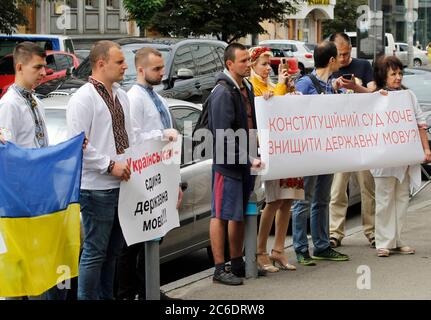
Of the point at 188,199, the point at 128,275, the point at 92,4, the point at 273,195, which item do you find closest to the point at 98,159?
the point at 128,275

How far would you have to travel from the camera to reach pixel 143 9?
35375 millimetres

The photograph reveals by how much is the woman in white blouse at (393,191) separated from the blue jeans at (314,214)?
520mm

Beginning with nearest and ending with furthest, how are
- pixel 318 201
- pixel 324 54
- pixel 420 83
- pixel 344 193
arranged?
pixel 324 54, pixel 318 201, pixel 344 193, pixel 420 83

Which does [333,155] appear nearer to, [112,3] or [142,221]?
[142,221]

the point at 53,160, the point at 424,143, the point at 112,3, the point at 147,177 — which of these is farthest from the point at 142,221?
the point at 112,3

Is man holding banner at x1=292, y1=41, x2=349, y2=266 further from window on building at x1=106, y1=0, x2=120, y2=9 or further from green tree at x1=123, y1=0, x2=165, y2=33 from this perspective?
window on building at x1=106, y1=0, x2=120, y2=9

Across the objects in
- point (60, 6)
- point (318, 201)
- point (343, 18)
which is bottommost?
point (318, 201)

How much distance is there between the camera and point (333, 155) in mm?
8727

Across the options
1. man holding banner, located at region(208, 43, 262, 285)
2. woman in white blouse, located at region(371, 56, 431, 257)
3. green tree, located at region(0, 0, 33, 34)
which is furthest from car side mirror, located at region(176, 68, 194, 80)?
green tree, located at region(0, 0, 33, 34)

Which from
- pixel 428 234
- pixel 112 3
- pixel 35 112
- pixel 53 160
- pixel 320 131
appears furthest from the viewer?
pixel 112 3

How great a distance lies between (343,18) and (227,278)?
6534cm

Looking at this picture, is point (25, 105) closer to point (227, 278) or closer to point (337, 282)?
point (227, 278)

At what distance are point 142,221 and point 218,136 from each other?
1385 mm

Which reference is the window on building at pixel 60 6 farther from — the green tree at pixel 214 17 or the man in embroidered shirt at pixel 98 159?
the man in embroidered shirt at pixel 98 159
